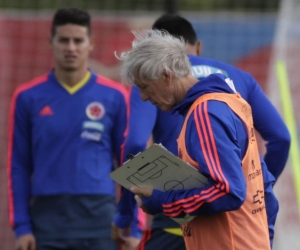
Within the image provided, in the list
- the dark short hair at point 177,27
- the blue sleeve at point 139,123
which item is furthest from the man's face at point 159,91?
the dark short hair at point 177,27

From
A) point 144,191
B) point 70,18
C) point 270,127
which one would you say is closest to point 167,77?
point 144,191

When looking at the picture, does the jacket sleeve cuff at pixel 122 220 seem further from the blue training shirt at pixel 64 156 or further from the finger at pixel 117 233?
the blue training shirt at pixel 64 156

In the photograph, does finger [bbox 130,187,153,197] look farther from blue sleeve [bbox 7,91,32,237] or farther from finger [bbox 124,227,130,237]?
blue sleeve [bbox 7,91,32,237]

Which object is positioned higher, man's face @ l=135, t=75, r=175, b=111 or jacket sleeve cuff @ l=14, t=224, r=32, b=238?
man's face @ l=135, t=75, r=175, b=111

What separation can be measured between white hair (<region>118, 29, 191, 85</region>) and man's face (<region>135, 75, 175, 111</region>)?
28mm

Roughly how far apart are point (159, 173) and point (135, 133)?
43.7 inches

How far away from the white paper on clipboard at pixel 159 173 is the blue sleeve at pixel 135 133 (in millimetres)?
955

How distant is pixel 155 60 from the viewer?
12.0 ft

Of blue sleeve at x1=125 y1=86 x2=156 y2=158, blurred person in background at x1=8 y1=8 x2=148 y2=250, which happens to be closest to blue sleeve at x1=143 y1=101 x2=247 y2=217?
blue sleeve at x1=125 y1=86 x2=156 y2=158

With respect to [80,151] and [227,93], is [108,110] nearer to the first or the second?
[80,151]

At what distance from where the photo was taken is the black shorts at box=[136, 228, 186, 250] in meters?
4.66

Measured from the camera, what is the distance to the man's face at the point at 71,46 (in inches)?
227

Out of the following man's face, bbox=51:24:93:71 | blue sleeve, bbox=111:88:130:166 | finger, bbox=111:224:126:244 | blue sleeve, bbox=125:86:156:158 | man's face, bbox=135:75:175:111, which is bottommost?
finger, bbox=111:224:126:244

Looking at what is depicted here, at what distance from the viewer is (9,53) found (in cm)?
880
